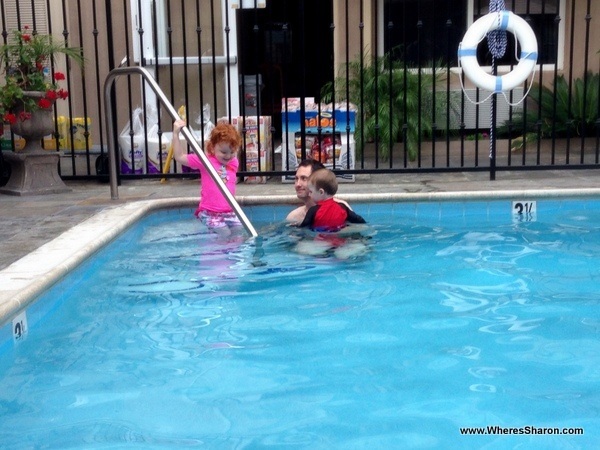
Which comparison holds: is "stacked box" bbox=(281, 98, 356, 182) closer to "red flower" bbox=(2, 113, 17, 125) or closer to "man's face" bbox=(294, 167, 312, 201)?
"man's face" bbox=(294, 167, 312, 201)

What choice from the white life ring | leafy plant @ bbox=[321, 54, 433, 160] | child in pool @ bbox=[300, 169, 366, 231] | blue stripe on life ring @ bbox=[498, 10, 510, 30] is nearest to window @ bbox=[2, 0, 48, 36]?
leafy plant @ bbox=[321, 54, 433, 160]

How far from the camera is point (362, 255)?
506 cm

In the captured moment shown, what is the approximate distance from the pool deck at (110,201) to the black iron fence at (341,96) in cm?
15

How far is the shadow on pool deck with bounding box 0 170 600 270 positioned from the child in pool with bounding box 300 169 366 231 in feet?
3.23

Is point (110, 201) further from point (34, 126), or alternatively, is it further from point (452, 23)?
point (452, 23)

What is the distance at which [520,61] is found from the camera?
673 centimetres

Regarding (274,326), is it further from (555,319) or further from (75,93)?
(75,93)

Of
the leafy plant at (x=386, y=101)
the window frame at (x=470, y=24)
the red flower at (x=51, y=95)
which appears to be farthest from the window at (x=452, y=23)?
the red flower at (x=51, y=95)

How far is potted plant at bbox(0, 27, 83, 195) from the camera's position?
6480mm

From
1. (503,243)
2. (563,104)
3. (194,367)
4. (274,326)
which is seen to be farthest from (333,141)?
(194,367)

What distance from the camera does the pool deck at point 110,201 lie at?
3.96 meters

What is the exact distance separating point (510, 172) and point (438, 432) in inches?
203

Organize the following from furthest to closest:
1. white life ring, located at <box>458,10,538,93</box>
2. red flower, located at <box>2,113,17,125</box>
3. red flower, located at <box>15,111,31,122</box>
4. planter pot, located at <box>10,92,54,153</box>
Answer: white life ring, located at <box>458,10,538,93</box> < planter pot, located at <box>10,92,54,153</box> < red flower, located at <box>15,111,31,122</box> < red flower, located at <box>2,113,17,125</box>

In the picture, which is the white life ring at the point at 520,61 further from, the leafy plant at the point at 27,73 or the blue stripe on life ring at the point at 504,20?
the leafy plant at the point at 27,73
